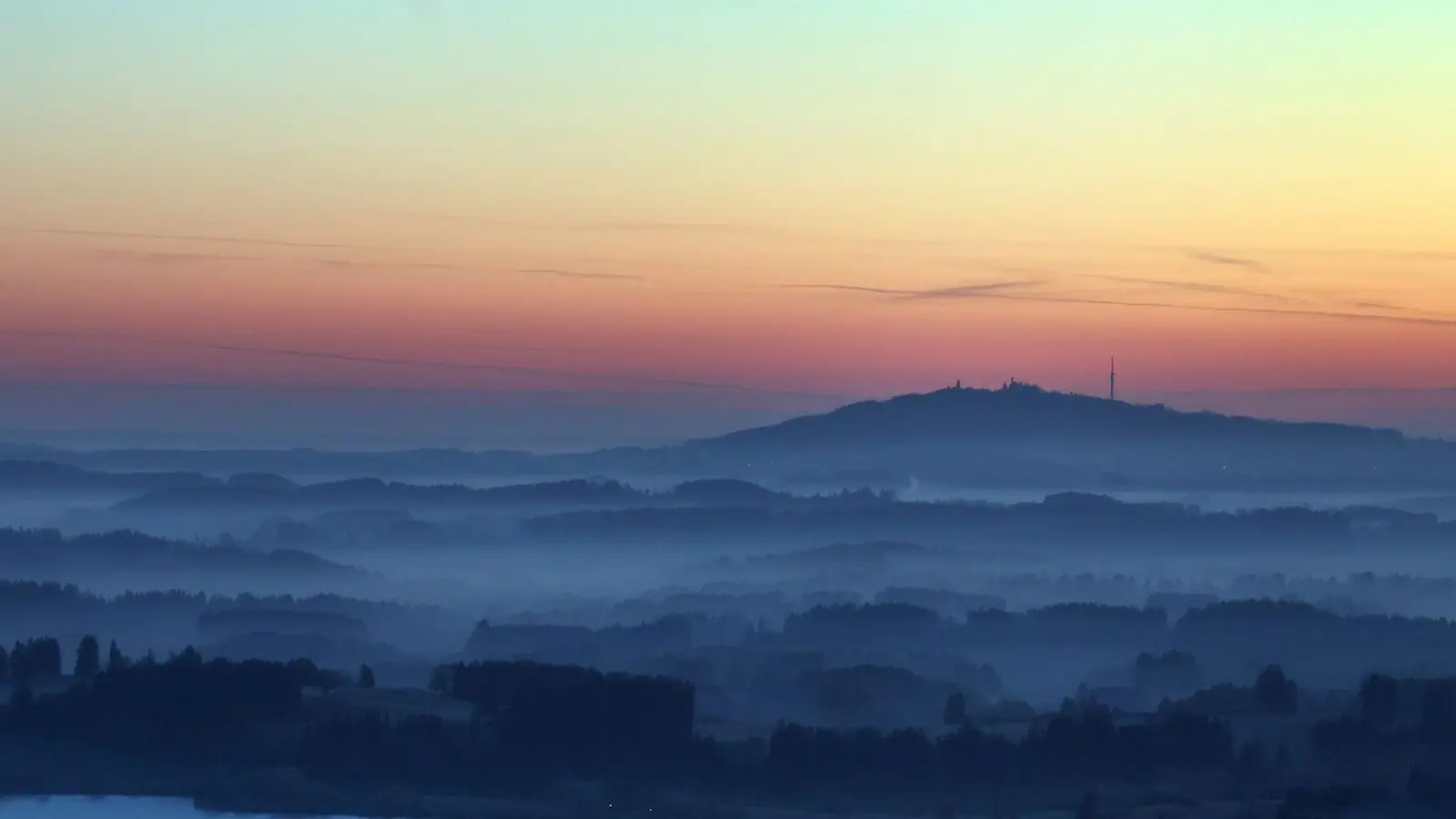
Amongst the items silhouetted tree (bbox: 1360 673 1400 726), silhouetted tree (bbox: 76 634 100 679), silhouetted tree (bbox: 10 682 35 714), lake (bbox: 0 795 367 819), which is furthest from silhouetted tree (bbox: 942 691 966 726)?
silhouetted tree (bbox: 10 682 35 714)

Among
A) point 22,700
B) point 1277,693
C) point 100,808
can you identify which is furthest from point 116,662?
point 1277,693

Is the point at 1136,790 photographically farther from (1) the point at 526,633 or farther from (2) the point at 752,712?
(1) the point at 526,633

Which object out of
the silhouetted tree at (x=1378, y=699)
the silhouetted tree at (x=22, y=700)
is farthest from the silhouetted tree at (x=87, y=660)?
the silhouetted tree at (x=1378, y=699)

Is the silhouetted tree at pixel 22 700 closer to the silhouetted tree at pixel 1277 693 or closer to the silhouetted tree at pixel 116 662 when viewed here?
the silhouetted tree at pixel 116 662

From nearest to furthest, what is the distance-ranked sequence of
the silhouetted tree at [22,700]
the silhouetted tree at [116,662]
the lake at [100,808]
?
the lake at [100,808] → the silhouetted tree at [22,700] → the silhouetted tree at [116,662]

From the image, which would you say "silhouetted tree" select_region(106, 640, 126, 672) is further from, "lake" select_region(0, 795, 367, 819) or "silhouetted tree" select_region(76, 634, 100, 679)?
"lake" select_region(0, 795, 367, 819)

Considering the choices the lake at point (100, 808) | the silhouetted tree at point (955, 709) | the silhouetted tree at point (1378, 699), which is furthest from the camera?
the silhouetted tree at point (955, 709)

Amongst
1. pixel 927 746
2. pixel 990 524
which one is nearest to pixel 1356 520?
pixel 990 524
